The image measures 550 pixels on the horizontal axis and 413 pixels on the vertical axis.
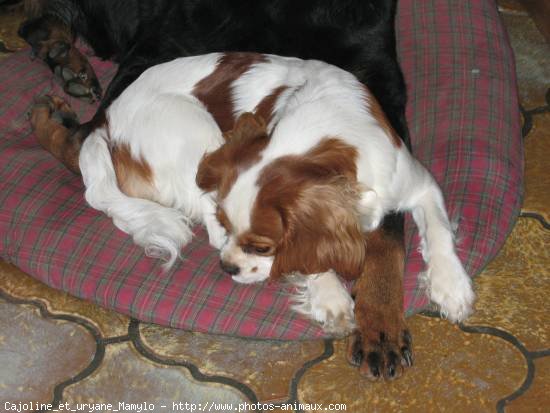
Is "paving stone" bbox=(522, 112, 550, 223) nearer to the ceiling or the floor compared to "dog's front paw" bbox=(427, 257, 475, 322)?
nearer to the floor

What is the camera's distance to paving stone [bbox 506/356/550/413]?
8.07ft

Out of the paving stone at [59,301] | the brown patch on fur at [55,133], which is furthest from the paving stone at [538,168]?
the brown patch on fur at [55,133]

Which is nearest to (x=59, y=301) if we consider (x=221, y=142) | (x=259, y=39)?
(x=221, y=142)

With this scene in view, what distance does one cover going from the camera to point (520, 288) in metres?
2.84

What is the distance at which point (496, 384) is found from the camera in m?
2.53

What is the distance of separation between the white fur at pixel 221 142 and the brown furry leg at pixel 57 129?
263 millimetres

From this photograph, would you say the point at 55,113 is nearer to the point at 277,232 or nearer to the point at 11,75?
the point at 11,75

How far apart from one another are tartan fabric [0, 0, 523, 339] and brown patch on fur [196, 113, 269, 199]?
1.54 ft

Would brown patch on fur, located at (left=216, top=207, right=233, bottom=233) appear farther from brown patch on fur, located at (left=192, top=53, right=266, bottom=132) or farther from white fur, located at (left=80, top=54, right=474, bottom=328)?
brown patch on fur, located at (left=192, top=53, right=266, bottom=132)

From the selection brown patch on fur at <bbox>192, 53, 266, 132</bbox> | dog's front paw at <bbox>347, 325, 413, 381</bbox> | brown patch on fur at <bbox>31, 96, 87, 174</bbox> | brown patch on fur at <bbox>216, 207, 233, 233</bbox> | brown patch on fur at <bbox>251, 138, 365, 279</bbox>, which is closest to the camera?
brown patch on fur at <bbox>251, 138, 365, 279</bbox>

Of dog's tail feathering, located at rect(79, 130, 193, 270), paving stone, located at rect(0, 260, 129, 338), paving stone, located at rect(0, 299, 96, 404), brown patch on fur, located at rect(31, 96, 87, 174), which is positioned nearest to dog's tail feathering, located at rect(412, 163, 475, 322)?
dog's tail feathering, located at rect(79, 130, 193, 270)

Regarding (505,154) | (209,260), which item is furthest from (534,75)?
(209,260)

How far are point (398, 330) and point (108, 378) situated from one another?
1023mm

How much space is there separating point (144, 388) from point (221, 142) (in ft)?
2.94
